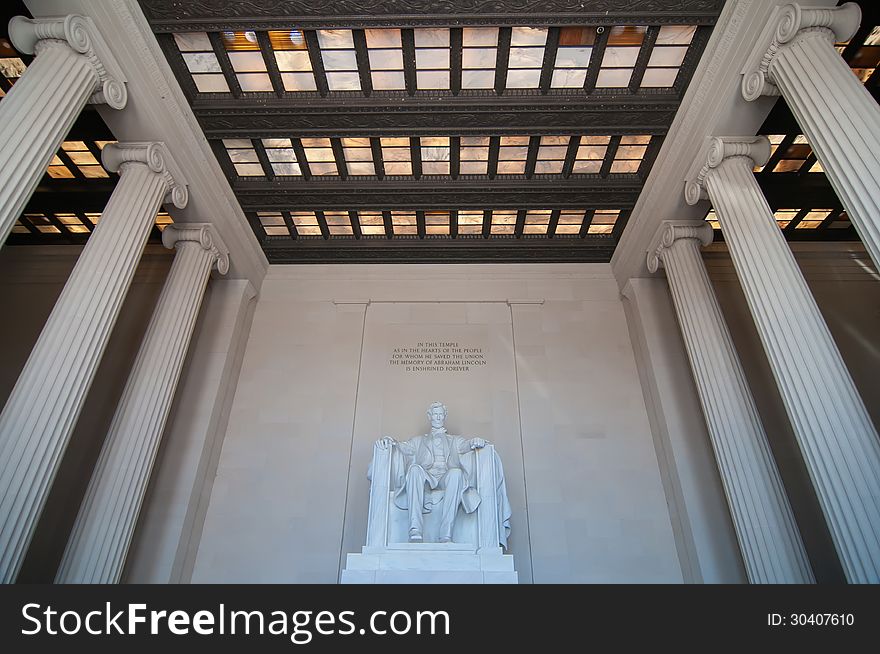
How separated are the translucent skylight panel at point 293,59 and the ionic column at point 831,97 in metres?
5.83

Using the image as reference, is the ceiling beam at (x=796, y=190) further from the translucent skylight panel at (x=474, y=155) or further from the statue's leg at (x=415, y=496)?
the statue's leg at (x=415, y=496)

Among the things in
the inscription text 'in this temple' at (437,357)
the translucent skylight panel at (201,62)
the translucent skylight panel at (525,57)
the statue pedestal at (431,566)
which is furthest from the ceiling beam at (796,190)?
the translucent skylight panel at (201,62)

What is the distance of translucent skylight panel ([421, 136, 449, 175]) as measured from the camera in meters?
9.91

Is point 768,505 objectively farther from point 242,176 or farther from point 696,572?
point 242,176

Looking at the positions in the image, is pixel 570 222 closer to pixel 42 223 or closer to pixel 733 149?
pixel 733 149

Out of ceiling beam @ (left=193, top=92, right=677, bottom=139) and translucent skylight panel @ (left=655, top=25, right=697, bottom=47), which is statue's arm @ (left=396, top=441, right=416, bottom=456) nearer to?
ceiling beam @ (left=193, top=92, right=677, bottom=139)

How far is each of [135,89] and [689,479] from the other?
9.77m

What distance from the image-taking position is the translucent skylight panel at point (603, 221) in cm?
1145

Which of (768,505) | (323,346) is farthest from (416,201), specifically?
(768,505)

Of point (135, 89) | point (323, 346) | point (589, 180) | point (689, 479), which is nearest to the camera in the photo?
point (135, 89)

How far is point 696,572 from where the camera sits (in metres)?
8.86

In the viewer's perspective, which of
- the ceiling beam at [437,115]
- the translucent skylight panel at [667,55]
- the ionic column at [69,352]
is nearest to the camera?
the ionic column at [69,352]

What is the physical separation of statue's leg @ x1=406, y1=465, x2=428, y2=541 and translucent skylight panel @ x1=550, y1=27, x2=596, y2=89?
5917mm

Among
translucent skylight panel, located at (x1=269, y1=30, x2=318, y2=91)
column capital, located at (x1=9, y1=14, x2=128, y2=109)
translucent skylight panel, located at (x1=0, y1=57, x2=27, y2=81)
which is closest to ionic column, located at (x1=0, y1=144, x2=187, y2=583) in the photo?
column capital, located at (x1=9, y1=14, x2=128, y2=109)
